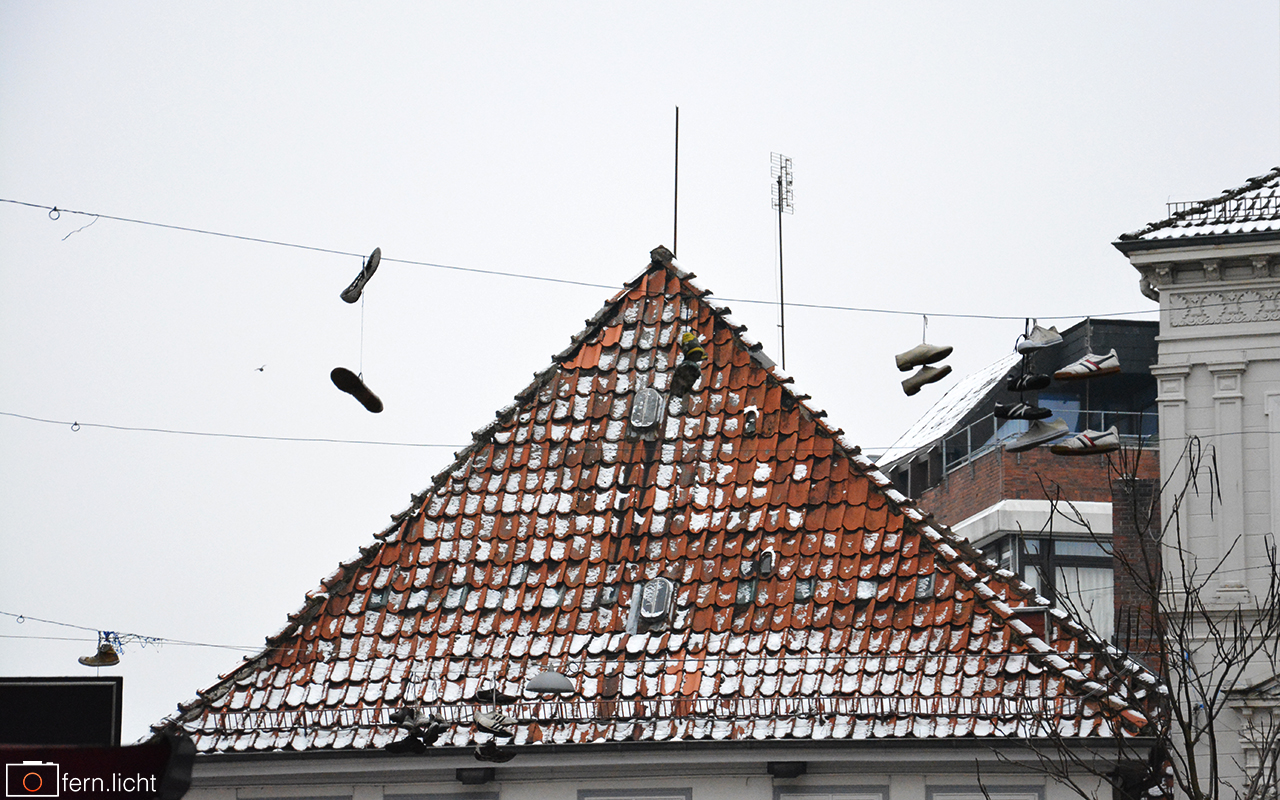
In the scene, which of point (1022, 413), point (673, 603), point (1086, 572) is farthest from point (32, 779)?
point (1086, 572)

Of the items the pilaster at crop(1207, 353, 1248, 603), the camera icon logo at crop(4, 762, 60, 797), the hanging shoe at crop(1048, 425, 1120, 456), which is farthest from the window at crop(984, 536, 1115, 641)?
the camera icon logo at crop(4, 762, 60, 797)

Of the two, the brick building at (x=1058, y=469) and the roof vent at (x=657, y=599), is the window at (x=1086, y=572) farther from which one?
the roof vent at (x=657, y=599)

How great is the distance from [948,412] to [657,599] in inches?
805

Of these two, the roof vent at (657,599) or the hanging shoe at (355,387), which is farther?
the roof vent at (657,599)

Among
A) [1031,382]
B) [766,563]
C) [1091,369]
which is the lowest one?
[766,563]

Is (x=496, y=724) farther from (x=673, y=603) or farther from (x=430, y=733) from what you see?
(x=673, y=603)

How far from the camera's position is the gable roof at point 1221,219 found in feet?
60.2

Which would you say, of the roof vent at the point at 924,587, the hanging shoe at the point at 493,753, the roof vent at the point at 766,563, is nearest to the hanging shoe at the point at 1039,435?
the roof vent at the point at 924,587

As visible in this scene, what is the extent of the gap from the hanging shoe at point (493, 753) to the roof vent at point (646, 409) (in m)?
3.67

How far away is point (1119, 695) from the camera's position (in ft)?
47.3

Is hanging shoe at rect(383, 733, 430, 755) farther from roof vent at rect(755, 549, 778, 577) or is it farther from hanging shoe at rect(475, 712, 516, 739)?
roof vent at rect(755, 549, 778, 577)

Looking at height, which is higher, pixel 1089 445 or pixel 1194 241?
pixel 1194 241

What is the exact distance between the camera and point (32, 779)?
611cm

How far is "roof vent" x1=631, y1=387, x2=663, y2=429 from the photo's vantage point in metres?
17.2
